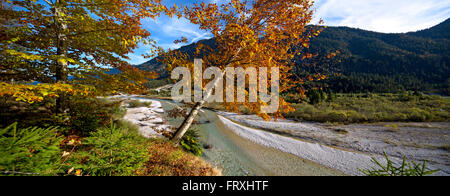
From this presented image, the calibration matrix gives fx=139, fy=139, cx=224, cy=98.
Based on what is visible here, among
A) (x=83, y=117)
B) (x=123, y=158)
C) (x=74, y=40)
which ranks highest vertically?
(x=74, y=40)

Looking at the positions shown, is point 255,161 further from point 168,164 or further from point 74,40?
point 74,40

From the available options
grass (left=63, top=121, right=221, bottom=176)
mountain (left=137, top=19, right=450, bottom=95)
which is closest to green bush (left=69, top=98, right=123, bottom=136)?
grass (left=63, top=121, right=221, bottom=176)

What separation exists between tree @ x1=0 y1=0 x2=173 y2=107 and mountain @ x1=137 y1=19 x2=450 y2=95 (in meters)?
37.9

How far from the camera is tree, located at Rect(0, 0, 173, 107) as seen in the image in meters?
4.04

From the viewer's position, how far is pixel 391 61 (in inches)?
3319

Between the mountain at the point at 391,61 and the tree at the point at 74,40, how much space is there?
37.9 m

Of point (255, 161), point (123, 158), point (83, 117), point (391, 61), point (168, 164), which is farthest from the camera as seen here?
point (391, 61)

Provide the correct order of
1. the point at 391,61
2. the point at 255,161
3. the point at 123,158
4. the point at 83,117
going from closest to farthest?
1. the point at 123,158
2. the point at 83,117
3. the point at 255,161
4. the point at 391,61

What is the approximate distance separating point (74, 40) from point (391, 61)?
441 feet

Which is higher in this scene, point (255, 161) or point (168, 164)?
point (168, 164)

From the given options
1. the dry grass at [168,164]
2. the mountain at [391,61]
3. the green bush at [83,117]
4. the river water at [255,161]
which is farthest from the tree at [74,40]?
the mountain at [391,61]

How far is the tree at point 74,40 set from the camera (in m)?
4.04

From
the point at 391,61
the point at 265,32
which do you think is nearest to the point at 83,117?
the point at 265,32
